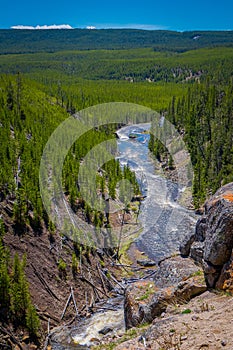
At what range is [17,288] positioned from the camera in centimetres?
2459

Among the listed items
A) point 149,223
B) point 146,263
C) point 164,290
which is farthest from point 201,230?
point 149,223

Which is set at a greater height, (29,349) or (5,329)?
(5,329)

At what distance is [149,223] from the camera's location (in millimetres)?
49531

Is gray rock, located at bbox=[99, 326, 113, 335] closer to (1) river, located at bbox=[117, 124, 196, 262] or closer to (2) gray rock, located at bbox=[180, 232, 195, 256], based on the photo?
(2) gray rock, located at bbox=[180, 232, 195, 256]

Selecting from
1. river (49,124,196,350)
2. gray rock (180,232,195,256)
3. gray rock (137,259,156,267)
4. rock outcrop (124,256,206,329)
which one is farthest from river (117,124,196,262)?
rock outcrop (124,256,206,329)

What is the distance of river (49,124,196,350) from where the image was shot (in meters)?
25.3

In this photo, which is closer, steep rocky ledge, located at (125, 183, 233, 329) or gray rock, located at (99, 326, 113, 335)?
steep rocky ledge, located at (125, 183, 233, 329)

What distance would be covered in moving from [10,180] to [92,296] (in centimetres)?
1443

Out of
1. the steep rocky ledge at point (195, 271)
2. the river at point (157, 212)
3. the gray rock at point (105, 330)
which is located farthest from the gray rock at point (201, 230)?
the river at point (157, 212)

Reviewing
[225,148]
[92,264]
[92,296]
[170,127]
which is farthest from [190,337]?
[170,127]

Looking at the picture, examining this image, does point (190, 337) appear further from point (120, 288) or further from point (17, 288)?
point (120, 288)

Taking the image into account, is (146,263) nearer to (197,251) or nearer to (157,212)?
(157,212)

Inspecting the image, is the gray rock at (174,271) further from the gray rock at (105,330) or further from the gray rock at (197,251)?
the gray rock at (105,330)

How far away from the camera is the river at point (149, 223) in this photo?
82.9 feet
